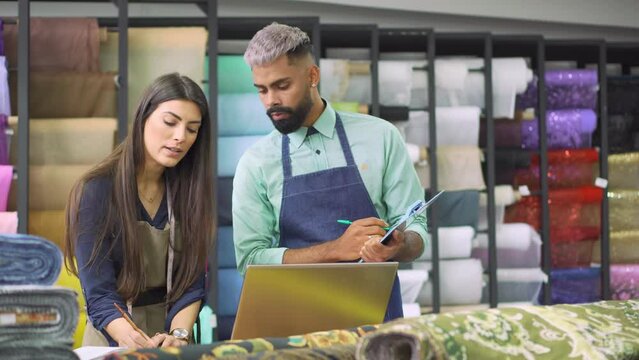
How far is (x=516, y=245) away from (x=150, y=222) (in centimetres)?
510

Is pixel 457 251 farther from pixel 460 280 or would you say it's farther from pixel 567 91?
pixel 567 91

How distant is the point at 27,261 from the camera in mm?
1351

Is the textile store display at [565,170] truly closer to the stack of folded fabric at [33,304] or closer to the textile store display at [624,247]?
the textile store display at [624,247]

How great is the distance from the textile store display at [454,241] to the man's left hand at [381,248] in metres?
4.42

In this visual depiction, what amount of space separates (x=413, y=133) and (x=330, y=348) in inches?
228

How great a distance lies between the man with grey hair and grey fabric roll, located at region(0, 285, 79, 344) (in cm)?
149

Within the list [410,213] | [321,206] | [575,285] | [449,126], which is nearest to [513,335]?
[410,213]

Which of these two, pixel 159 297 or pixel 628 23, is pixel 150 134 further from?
pixel 628 23

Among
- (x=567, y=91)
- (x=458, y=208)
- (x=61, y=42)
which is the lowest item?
A: (x=458, y=208)

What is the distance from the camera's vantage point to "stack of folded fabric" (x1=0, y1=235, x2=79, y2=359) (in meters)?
1.29

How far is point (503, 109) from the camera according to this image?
289 inches

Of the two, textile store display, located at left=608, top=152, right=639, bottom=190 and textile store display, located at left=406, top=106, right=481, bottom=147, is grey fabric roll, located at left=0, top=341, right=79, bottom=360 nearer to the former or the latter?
textile store display, located at left=406, top=106, right=481, bottom=147

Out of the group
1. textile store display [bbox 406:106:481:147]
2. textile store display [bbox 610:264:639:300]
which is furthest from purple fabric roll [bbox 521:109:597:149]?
textile store display [bbox 610:264:639:300]

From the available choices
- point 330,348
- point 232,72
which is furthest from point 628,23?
point 330,348
